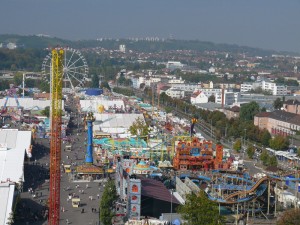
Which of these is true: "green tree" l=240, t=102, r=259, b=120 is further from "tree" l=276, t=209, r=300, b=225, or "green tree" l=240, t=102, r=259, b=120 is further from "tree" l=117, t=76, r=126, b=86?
"tree" l=117, t=76, r=126, b=86

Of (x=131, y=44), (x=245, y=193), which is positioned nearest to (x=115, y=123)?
(x=245, y=193)

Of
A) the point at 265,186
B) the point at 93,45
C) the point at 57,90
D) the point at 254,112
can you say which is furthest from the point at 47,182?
the point at 93,45

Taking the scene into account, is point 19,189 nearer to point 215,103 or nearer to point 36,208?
point 36,208

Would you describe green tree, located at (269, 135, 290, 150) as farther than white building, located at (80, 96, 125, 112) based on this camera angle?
No

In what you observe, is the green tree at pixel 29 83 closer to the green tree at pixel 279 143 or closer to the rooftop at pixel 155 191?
the green tree at pixel 279 143

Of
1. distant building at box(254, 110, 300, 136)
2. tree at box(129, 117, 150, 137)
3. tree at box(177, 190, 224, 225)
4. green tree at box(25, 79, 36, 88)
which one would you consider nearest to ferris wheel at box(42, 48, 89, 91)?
green tree at box(25, 79, 36, 88)

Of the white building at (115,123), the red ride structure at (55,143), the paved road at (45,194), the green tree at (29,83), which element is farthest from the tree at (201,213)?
the green tree at (29,83)
